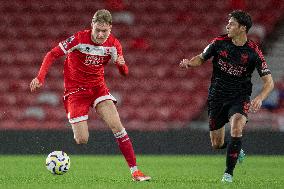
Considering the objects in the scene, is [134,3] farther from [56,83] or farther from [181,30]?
[56,83]

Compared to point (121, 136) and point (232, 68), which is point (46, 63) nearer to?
point (121, 136)

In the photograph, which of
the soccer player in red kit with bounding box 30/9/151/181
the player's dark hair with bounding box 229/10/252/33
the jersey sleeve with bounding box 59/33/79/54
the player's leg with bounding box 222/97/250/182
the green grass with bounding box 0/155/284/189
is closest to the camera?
the green grass with bounding box 0/155/284/189

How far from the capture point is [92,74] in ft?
27.8

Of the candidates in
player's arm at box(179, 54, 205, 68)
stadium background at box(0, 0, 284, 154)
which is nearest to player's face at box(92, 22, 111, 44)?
player's arm at box(179, 54, 205, 68)

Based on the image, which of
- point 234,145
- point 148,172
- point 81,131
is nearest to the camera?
point 234,145

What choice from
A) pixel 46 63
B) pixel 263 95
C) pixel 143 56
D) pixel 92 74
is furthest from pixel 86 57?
pixel 143 56

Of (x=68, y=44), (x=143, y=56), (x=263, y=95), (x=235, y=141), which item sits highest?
(x=143, y=56)

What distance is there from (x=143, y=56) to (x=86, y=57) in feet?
23.6

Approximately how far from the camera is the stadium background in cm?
1474

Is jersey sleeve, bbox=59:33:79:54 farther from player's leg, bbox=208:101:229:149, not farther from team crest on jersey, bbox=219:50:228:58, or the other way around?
player's leg, bbox=208:101:229:149

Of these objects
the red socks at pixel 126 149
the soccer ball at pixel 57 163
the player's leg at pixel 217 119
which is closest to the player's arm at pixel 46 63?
the soccer ball at pixel 57 163

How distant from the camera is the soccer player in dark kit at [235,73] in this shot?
7980 millimetres

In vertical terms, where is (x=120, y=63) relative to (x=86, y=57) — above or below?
below

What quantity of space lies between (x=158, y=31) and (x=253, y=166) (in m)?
5.67
